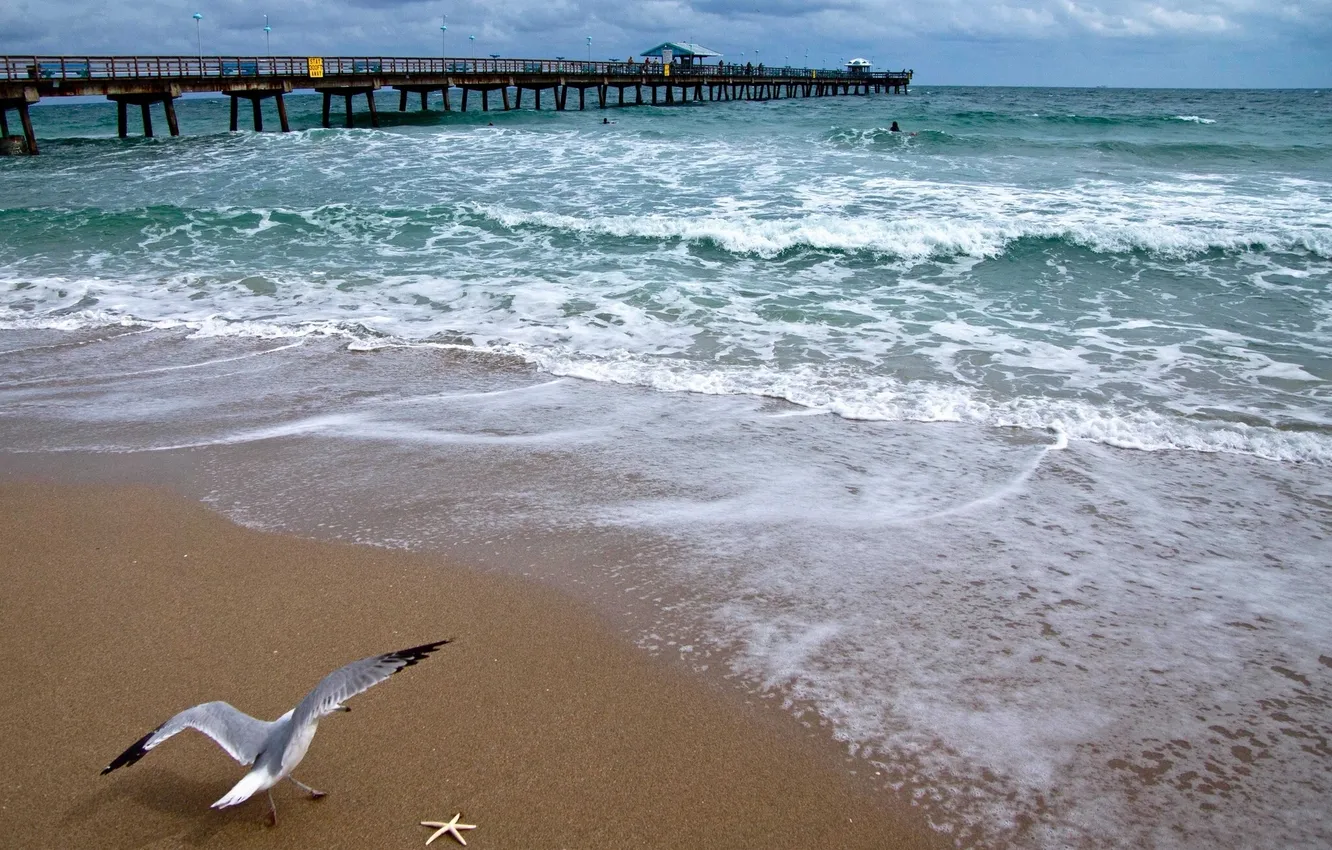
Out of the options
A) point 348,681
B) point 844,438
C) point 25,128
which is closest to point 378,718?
point 348,681

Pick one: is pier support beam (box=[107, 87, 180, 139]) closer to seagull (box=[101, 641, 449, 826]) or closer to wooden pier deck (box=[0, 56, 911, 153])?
wooden pier deck (box=[0, 56, 911, 153])

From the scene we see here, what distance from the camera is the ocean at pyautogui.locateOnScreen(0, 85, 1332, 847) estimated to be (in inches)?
129

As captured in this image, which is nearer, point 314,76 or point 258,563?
point 258,563

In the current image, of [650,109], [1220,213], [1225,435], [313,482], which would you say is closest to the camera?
[313,482]

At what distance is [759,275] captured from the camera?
1102 centimetres

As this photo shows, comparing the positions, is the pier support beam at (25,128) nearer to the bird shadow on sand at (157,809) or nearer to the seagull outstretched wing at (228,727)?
the bird shadow on sand at (157,809)

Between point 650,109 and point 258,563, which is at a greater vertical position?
point 650,109

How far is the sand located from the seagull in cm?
33

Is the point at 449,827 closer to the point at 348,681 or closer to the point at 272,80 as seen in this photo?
the point at 348,681

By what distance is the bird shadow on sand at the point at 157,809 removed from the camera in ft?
8.89

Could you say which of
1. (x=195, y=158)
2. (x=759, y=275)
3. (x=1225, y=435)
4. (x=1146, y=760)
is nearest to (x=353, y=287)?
(x=759, y=275)

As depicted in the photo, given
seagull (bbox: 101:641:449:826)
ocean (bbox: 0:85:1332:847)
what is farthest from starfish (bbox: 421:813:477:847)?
ocean (bbox: 0:85:1332:847)

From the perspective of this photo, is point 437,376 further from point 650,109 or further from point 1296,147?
point 650,109

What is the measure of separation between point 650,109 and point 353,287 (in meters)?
43.2
